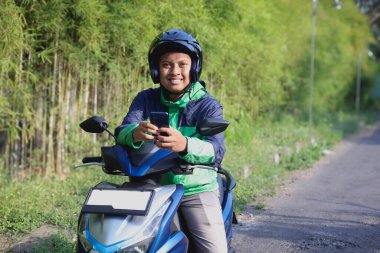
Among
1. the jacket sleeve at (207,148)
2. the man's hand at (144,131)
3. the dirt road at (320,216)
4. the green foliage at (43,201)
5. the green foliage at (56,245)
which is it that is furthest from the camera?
the green foliage at (43,201)

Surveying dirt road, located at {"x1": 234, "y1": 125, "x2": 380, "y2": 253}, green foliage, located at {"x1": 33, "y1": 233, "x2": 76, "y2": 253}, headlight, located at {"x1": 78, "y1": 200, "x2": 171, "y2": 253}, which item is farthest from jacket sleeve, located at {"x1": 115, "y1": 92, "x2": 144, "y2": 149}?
dirt road, located at {"x1": 234, "y1": 125, "x2": 380, "y2": 253}

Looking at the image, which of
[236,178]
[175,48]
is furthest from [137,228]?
[236,178]

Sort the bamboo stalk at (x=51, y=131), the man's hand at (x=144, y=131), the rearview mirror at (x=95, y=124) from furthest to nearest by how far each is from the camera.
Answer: the bamboo stalk at (x=51, y=131) < the rearview mirror at (x=95, y=124) < the man's hand at (x=144, y=131)

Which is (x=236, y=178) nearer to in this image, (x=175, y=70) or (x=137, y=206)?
(x=175, y=70)

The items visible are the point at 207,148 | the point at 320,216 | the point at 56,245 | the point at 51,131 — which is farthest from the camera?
the point at 51,131

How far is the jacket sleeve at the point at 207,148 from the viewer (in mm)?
2275

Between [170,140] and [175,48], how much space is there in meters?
0.61

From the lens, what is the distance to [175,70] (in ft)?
8.41

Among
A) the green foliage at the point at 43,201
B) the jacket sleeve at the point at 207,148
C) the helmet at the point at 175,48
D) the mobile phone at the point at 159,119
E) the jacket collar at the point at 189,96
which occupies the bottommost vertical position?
the green foliage at the point at 43,201

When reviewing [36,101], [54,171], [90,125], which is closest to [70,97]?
[36,101]

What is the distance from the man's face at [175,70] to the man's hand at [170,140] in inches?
17.7

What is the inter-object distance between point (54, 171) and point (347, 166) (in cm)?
468

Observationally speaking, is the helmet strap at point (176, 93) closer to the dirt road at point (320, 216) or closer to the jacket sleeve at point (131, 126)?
the jacket sleeve at point (131, 126)

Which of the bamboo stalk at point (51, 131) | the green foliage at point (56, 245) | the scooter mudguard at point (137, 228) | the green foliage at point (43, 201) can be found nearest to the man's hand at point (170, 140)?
the scooter mudguard at point (137, 228)
